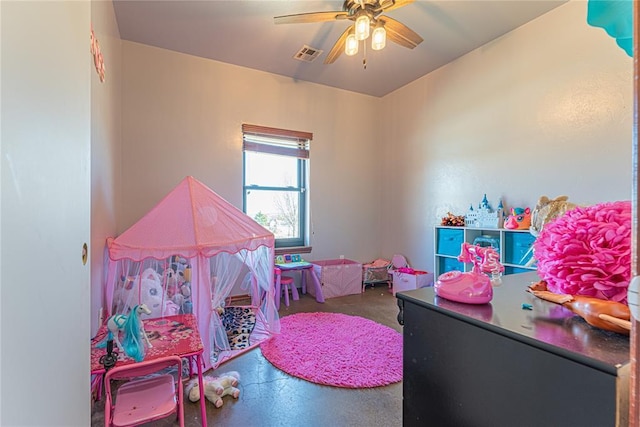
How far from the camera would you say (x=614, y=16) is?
60 centimetres

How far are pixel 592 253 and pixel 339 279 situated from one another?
366 centimetres

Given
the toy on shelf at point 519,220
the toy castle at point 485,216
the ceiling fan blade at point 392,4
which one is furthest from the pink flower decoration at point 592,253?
the toy castle at point 485,216

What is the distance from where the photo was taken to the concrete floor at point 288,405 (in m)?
1.71

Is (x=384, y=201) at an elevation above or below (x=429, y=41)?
below

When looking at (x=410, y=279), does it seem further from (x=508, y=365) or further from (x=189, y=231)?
(x=508, y=365)

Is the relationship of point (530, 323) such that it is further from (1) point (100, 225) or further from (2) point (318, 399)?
(1) point (100, 225)

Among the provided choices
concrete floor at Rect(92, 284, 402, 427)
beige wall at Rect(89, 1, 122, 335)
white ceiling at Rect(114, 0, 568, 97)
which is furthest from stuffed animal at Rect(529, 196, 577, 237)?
beige wall at Rect(89, 1, 122, 335)

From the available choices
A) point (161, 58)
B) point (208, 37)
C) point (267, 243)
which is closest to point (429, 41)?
point (208, 37)

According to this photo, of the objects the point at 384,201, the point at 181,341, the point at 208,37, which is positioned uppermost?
the point at 208,37

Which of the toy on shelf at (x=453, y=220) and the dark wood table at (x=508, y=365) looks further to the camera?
the toy on shelf at (x=453, y=220)

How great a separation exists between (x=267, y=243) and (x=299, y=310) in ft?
4.44

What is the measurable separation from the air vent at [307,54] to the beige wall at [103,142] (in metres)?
1.97

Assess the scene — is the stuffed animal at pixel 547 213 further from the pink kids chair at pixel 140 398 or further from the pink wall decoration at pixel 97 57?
the pink wall decoration at pixel 97 57

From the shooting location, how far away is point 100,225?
215 centimetres
